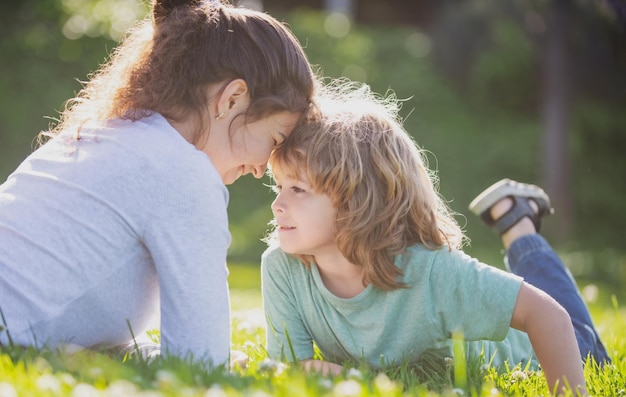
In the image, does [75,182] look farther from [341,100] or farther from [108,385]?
[341,100]

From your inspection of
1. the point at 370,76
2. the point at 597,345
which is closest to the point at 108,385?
the point at 597,345

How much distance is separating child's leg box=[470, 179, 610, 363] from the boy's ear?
1.78 meters

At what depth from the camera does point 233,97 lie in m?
2.83

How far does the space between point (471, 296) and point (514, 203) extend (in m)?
1.48

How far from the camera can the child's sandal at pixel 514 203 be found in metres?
4.20

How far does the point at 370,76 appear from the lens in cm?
1416

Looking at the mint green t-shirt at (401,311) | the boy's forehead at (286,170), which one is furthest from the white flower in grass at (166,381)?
the boy's forehead at (286,170)

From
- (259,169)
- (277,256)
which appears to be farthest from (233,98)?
(277,256)

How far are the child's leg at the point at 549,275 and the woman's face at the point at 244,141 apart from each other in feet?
5.40

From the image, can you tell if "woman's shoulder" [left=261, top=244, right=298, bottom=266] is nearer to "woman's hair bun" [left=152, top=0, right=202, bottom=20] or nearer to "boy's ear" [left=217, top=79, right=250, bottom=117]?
"boy's ear" [left=217, top=79, right=250, bottom=117]

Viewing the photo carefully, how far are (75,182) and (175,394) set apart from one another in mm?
1085

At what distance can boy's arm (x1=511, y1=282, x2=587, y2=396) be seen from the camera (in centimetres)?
270

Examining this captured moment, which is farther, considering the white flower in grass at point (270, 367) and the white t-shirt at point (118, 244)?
the white t-shirt at point (118, 244)

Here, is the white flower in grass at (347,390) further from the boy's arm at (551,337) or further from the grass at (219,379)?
the boy's arm at (551,337)
